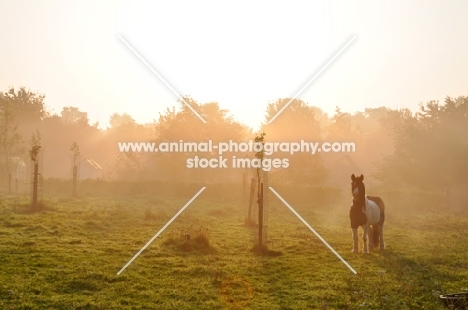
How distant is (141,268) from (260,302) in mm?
4848

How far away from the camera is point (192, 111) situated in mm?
67250

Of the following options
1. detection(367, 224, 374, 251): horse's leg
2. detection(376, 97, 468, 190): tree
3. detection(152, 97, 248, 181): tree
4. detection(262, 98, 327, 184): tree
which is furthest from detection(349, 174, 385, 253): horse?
detection(152, 97, 248, 181): tree

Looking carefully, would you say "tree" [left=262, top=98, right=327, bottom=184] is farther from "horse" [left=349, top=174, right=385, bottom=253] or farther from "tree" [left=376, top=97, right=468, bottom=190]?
"horse" [left=349, top=174, right=385, bottom=253]

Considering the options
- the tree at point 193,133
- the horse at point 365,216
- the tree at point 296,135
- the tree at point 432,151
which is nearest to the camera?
the horse at point 365,216

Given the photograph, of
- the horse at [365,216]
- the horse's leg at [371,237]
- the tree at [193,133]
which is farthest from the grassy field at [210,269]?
the tree at [193,133]

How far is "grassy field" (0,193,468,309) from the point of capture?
1013 centimetres

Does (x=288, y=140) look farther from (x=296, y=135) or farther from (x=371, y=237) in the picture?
(x=371, y=237)

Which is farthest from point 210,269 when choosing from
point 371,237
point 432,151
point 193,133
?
point 193,133

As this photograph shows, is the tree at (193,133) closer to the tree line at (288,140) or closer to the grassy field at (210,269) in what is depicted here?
the tree line at (288,140)

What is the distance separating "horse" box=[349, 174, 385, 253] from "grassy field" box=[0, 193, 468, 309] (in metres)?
0.71

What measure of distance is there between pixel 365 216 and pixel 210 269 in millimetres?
6870

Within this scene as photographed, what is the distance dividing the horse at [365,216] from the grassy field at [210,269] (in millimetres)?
709

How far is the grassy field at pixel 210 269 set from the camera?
10133 mm

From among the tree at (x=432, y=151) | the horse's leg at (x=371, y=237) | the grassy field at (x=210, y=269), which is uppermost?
the tree at (x=432, y=151)
